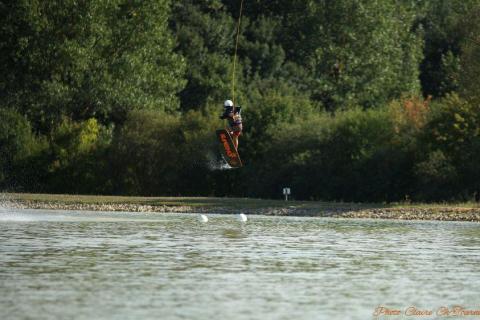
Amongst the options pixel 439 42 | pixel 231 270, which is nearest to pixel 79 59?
pixel 439 42

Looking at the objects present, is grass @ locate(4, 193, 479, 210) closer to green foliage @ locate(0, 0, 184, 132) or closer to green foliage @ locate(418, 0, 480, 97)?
green foliage @ locate(0, 0, 184, 132)

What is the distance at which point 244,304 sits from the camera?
1611cm

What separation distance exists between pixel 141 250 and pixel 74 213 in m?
14.9

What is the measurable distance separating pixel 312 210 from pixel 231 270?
20189 millimetres

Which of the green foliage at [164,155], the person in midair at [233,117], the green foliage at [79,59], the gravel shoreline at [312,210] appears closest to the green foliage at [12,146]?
the green foliage at [79,59]

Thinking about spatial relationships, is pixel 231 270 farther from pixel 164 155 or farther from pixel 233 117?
pixel 164 155

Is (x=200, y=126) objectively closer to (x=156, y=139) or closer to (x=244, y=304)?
(x=156, y=139)

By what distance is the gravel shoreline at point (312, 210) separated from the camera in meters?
38.5

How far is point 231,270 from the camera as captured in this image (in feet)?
67.2

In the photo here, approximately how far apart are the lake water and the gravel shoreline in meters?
5.04

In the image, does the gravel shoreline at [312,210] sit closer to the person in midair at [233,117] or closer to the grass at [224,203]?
the grass at [224,203]

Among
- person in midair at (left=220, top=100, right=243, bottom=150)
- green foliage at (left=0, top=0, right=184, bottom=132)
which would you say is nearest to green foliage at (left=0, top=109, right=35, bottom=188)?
green foliage at (left=0, top=0, right=184, bottom=132)

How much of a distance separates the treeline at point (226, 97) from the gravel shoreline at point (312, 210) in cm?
467

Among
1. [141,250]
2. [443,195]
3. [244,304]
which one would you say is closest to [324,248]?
[141,250]
